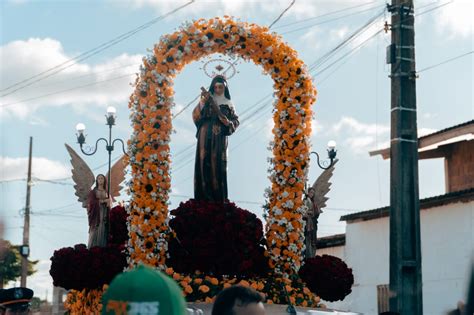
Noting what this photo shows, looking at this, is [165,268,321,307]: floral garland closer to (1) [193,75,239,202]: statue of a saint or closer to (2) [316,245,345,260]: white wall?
(1) [193,75,239,202]: statue of a saint

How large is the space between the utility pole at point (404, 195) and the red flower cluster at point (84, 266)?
355 cm

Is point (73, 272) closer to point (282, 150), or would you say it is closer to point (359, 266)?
point (282, 150)

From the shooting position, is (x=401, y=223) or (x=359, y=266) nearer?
(x=401, y=223)

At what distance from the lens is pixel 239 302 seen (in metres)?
3.96

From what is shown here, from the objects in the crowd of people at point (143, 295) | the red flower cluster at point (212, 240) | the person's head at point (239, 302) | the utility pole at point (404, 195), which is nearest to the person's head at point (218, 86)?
the red flower cluster at point (212, 240)

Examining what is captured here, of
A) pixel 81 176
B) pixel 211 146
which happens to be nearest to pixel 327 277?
pixel 211 146

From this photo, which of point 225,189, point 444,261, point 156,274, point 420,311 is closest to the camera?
point 156,274

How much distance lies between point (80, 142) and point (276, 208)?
298cm

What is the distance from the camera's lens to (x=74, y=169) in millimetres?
12836

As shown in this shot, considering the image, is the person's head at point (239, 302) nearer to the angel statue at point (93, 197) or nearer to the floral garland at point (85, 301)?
the floral garland at point (85, 301)

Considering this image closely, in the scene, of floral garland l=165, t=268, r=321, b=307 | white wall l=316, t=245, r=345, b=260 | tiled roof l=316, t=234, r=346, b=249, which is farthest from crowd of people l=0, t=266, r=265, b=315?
tiled roof l=316, t=234, r=346, b=249

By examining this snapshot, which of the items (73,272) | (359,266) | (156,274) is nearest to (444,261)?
A: (359,266)

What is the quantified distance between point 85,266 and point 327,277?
3153 mm

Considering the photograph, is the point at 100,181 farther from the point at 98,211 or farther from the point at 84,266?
the point at 84,266
